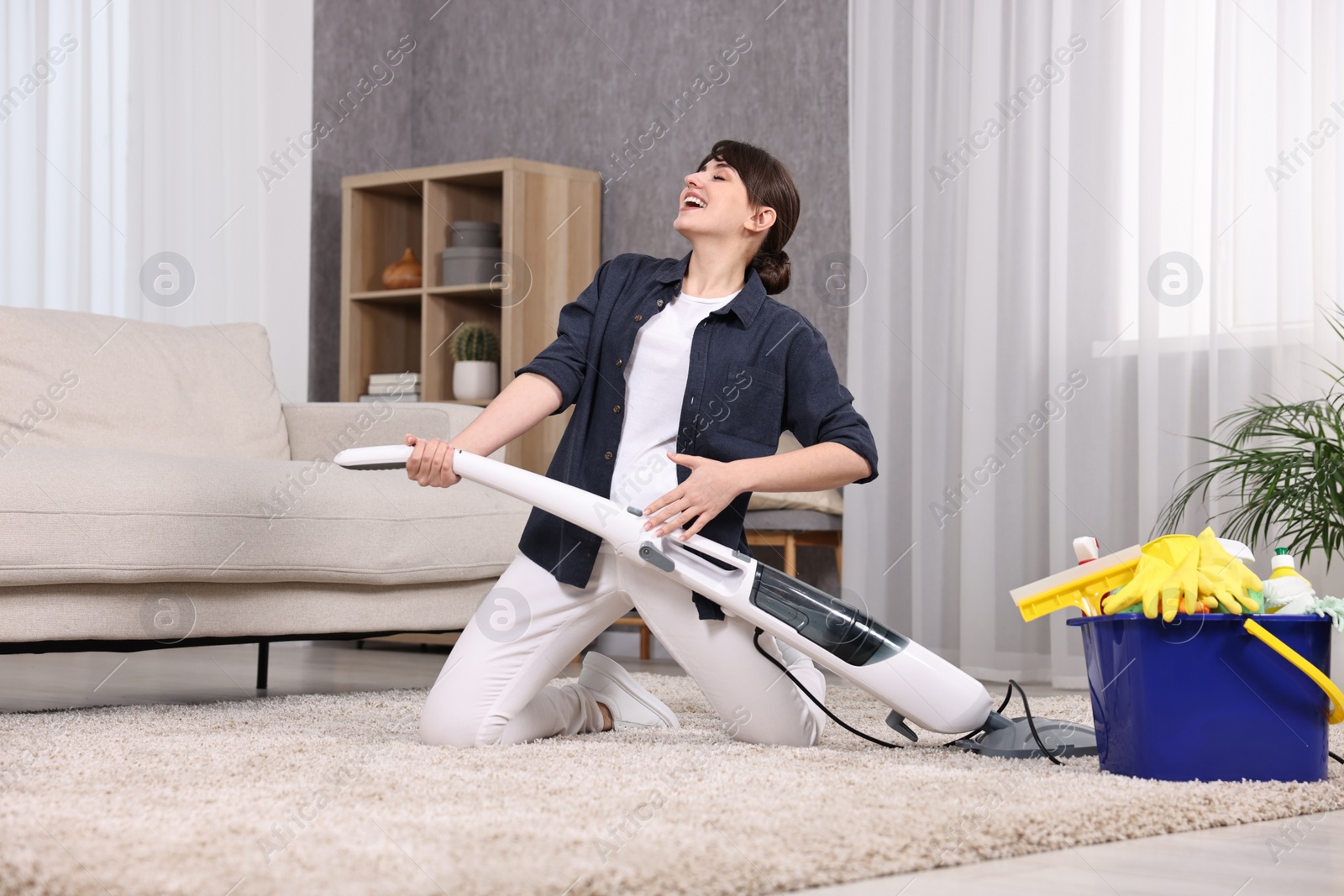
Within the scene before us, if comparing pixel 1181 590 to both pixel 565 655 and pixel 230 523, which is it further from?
pixel 230 523

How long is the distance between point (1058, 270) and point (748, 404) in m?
1.55

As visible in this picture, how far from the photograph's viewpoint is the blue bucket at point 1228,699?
4.62ft

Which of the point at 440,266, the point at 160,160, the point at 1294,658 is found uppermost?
the point at 160,160

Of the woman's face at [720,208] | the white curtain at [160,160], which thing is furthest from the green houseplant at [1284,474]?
the white curtain at [160,160]

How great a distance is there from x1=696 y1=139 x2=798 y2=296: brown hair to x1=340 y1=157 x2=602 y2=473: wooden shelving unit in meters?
2.01

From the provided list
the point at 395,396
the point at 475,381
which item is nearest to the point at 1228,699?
the point at 475,381

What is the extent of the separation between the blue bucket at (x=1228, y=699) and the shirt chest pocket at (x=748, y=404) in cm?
51

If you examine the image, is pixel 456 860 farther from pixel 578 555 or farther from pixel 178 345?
pixel 178 345

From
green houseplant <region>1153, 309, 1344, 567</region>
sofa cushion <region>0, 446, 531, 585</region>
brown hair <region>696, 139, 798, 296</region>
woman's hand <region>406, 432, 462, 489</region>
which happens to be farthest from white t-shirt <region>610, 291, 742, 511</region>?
green houseplant <region>1153, 309, 1344, 567</region>

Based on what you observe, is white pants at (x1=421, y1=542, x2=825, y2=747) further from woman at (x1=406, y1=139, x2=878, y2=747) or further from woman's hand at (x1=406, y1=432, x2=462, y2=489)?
woman's hand at (x1=406, y1=432, x2=462, y2=489)

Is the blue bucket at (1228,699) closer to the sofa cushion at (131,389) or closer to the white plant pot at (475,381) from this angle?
the sofa cushion at (131,389)

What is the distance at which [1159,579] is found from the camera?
1.43 meters

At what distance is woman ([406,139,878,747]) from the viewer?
165 centimetres

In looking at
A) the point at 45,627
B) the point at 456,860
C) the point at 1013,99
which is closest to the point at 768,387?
the point at 456,860
